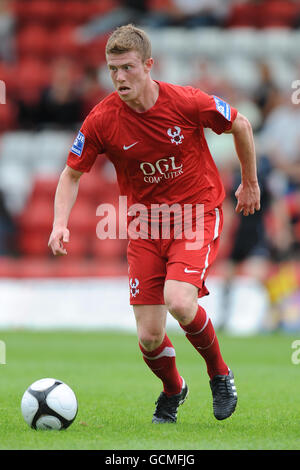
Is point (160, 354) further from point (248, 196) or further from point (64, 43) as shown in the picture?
point (64, 43)

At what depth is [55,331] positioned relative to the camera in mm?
12016

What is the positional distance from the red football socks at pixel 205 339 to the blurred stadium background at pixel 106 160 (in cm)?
638

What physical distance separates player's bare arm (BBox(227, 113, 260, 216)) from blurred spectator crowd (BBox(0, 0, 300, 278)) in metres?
5.95

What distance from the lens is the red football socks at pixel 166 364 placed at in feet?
18.0

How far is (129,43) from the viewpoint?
17.0 ft

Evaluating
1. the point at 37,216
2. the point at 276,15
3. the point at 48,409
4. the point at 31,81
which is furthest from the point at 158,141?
the point at 276,15

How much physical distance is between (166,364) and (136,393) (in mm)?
1287

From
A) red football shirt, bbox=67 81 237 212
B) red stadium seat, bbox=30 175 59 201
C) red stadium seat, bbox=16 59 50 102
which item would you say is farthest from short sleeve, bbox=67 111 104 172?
red stadium seat, bbox=16 59 50 102

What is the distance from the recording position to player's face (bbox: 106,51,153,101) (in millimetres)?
5184

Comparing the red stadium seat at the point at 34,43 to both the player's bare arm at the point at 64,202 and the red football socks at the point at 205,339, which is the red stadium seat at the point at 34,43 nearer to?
the player's bare arm at the point at 64,202

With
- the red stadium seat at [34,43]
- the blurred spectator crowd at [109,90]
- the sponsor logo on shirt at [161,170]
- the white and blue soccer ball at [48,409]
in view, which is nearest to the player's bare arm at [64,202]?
the sponsor logo on shirt at [161,170]

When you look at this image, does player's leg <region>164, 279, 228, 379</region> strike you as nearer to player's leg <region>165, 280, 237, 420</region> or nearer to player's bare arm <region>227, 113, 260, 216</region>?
player's leg <region>165, 280, 237, 420</region>

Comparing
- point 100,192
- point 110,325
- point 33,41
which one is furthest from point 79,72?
point 110,325

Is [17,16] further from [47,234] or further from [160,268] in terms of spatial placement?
[160,268]
